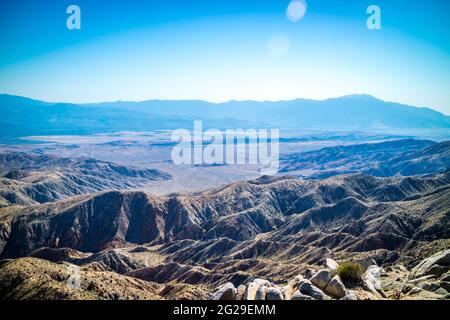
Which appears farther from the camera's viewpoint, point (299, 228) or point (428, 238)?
point (299, 228)

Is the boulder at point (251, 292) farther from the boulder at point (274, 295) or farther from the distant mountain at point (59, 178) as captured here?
the distant mountain at point (59, 178)

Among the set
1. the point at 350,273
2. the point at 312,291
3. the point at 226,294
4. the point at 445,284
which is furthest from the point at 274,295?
the point at 445,284

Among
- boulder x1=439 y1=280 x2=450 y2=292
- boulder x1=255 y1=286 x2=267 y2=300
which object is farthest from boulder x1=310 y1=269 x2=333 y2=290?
boulder x1=439 y1=280 x2=450 y2=292

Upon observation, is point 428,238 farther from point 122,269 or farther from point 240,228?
point 122,269

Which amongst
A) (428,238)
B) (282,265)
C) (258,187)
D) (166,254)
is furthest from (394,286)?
(258,187)

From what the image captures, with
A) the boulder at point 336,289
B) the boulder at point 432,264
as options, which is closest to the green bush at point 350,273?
the boulder at point 336,289
